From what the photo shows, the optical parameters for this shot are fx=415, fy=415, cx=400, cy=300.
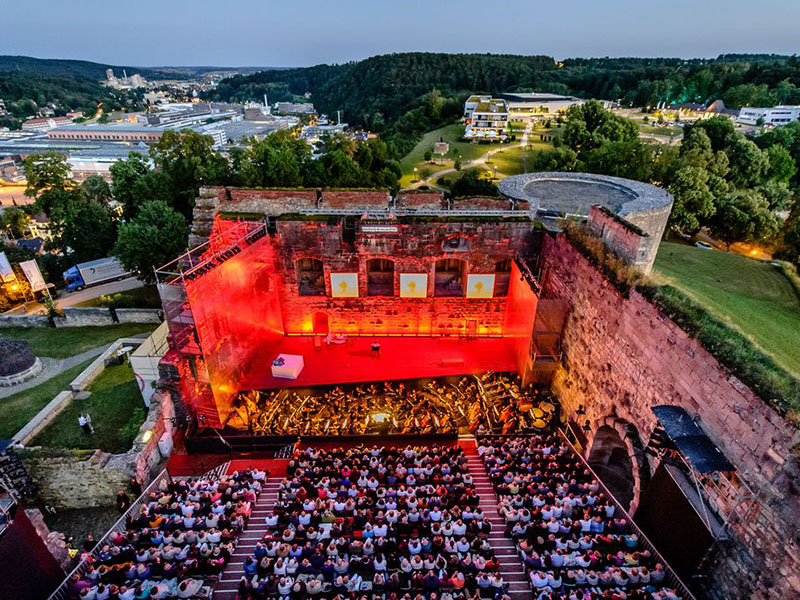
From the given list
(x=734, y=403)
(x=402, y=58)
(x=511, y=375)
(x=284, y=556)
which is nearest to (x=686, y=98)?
(x=402, y=58)

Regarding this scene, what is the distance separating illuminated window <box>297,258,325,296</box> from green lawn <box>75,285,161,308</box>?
1104 cm

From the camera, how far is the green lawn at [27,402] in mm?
15664

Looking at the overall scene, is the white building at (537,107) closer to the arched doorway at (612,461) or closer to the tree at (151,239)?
the tree at (151,239)

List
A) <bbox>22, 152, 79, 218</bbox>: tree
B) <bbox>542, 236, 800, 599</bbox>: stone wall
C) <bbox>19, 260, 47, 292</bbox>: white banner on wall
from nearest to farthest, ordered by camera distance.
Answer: <bbox>542, 236, 800, 599</bbox>: stone wall
<bbox>19, 260, 47, 292</bbox>: white banner on wall
<bbox>22, 152, 79, 218</bbox>: tree

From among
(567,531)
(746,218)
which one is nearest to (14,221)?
(567,531)

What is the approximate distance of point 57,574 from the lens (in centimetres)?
909

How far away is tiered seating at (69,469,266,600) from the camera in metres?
8.55

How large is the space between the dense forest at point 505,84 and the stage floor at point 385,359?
124ft

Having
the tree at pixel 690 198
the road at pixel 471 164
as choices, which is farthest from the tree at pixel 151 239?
the tree at pixel 690 198

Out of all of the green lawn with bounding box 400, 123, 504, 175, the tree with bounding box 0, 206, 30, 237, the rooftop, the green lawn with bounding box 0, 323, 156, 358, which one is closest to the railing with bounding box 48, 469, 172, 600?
the green lawn with bounding box 0, 323, 156, 358

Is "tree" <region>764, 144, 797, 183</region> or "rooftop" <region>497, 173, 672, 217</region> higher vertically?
"rooftop" <region>497, 173, 672, 217</region>

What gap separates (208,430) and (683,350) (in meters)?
14.0

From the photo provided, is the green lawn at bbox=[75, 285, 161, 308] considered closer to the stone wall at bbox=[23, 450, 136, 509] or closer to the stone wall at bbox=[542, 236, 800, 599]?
the stone wall at bbox=[23, 450, 136, 509]

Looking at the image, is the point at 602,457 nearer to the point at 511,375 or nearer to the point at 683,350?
the point at 511,375
